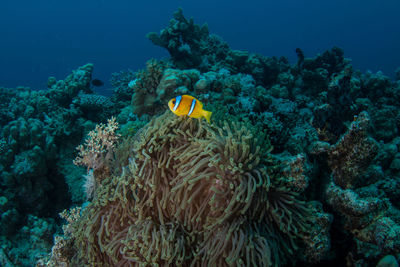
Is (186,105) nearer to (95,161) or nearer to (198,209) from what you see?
(198,209)

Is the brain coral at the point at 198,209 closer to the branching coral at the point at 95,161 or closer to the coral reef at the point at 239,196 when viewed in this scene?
the coral reef at the point at 239,196

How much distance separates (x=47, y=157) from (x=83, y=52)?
5468 inches

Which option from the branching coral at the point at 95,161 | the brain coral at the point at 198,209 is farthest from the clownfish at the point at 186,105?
the branching coral at the point at 95,161

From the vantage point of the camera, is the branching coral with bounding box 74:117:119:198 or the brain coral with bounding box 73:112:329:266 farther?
the branching coral with bounding box 74:117:119:198

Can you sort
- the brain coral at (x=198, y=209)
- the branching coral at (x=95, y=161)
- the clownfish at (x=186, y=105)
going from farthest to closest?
1. the branching coral at (x=95, y=161)
2. the clownfish at (x=186, y=105)
3. the brain coral at (x=198, y=209)

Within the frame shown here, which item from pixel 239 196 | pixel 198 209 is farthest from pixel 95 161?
pixel 239 196

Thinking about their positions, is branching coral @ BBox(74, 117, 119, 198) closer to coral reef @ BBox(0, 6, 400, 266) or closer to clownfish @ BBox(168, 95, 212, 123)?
coral reef @ BBox(0, 6, 400, 266)

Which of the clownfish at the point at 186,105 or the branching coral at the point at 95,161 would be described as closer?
the clownfish at the point at 186,105

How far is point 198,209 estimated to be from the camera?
2879 mm

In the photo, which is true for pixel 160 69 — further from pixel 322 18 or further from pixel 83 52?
pixel 322 18

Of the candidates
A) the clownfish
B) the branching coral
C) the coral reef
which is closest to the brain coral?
the coral reef

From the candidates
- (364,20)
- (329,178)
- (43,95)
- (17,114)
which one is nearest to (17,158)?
(43,95)

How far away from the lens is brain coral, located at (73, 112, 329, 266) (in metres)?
2.70

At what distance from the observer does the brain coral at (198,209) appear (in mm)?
2703
